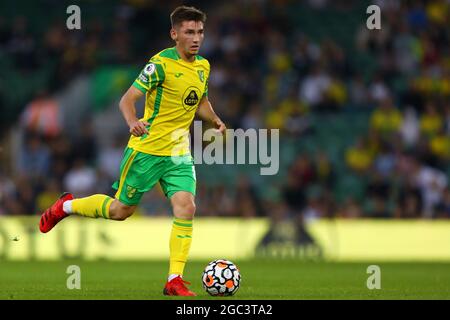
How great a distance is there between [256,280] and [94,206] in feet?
8.57

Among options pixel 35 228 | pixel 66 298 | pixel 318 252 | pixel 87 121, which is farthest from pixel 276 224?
pixel 66 298

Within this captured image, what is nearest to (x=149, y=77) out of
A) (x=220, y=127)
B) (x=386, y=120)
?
(x=220, y=127)

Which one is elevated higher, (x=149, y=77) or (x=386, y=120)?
(x=386, y=120)

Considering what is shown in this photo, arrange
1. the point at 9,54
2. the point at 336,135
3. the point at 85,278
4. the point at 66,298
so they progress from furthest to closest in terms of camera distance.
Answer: the point at 9,54, the point at 336,135, the point at 85,278, the point at 66,298

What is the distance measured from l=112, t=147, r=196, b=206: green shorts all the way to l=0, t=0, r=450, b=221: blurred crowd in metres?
8.51

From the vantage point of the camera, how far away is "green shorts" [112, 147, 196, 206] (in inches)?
381

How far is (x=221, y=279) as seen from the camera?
9359 millimetres

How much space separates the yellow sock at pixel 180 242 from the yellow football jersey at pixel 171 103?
698mm

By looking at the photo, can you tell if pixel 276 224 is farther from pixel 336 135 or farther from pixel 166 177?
pixel 166 177

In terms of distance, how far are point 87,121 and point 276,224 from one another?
5.50 m

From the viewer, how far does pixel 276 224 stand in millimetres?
17688

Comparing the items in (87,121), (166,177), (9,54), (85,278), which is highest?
(9,54)

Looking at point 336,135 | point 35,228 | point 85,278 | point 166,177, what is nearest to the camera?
point 166,177

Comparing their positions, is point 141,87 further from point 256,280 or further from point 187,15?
point 256,280
